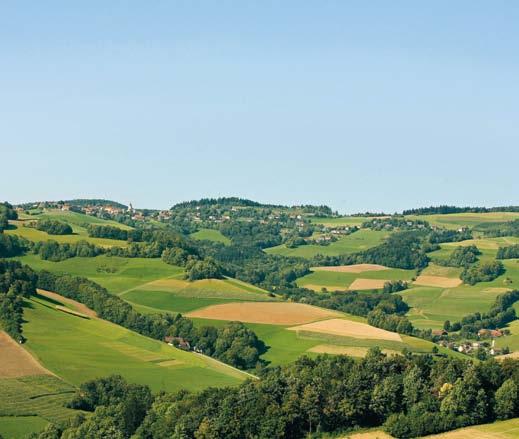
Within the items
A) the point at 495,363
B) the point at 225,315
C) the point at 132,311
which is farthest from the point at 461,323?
the point at 495,363

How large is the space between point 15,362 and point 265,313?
50.6m

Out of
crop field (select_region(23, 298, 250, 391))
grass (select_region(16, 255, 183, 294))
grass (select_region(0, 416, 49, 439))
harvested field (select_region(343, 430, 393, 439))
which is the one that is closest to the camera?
harvested field (select_region(343, 430, 393, 439))

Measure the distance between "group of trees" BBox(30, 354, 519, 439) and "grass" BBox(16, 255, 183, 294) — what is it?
7352cm

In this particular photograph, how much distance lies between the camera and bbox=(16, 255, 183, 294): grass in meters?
168

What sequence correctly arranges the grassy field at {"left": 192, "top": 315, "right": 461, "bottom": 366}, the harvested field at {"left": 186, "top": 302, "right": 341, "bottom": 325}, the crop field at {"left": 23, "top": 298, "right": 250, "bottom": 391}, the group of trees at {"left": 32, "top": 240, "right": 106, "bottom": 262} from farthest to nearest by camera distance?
the group of trees at {"left": 32, "top": 240, "right": 106, "bottom": 262}
the harvested field at {"left": 186, "top": 302, "right": 341, "bottom": 325}
the grassy field at {"left": 192, "top": 315, "right": 461, "bottom": 366}
the crop field at {"left": 23, "top": 298, "right": 250, "bottom": 391}

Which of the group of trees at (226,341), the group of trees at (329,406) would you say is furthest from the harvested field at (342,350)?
the group of trees at (329,406)

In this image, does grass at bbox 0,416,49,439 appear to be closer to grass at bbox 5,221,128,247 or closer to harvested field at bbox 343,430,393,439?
harvested field at bbox 343,430,393,439

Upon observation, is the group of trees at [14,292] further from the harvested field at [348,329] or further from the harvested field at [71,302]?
the harvested field at [348,329]

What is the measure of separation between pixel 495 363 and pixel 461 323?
86393 millimetres

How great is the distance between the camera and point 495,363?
9506 cm

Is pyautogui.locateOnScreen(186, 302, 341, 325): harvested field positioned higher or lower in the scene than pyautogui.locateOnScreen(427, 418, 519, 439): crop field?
higher

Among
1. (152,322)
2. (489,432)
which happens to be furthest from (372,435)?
(152,322)

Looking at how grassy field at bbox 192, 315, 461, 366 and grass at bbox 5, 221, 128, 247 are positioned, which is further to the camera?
grass at bbox 5, 221, 128, 247

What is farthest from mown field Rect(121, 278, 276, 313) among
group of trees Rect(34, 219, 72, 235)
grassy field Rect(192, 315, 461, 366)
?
group of trees Rect(34, 219, 72, 235)
